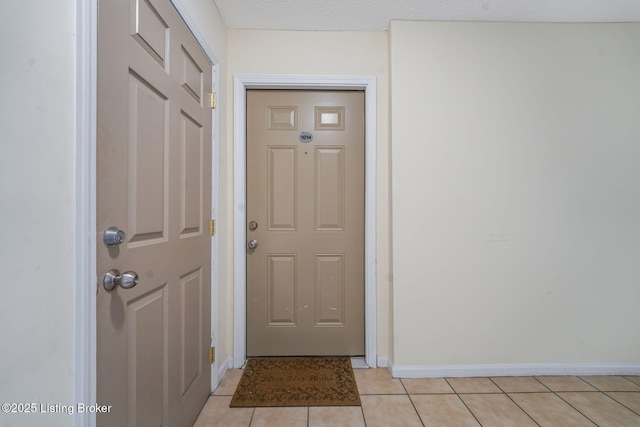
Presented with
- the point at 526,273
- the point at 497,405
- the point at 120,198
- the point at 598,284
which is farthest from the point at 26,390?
the point at 598,284

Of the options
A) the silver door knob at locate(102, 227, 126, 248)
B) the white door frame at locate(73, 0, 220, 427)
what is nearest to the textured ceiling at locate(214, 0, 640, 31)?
the white door frame at locate(73, 0, 220, 427)

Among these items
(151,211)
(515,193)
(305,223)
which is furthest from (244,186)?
(515,193)

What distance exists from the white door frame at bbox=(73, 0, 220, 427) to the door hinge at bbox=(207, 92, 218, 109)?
90 cm

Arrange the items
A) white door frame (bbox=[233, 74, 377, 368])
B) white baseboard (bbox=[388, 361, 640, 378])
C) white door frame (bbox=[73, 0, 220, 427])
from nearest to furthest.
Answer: white door frame (bbox=[73, 0, 220, 427]) → white baseboard (bbox=[388, 361, 640, 378]) → white door frame (bbox=[233, 74, 377, 368])

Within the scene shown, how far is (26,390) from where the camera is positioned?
2.23 feet

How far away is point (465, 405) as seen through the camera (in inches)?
66.3

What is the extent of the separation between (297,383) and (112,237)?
58.4 inches

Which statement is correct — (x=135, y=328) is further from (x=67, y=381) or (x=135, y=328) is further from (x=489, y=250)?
(x=489, y=250)

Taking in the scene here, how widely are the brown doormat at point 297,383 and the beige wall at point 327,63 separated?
0.28m

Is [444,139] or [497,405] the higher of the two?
[444,139]

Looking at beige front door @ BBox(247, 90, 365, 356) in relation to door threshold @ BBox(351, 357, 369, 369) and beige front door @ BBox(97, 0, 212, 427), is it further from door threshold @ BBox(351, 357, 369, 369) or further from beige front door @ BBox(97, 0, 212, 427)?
beige front door @ BBox(97, 0, 212, 427)

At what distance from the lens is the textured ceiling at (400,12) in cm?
182

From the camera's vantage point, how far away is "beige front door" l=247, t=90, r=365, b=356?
7.15 ft

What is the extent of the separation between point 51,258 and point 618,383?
2.97 metres
